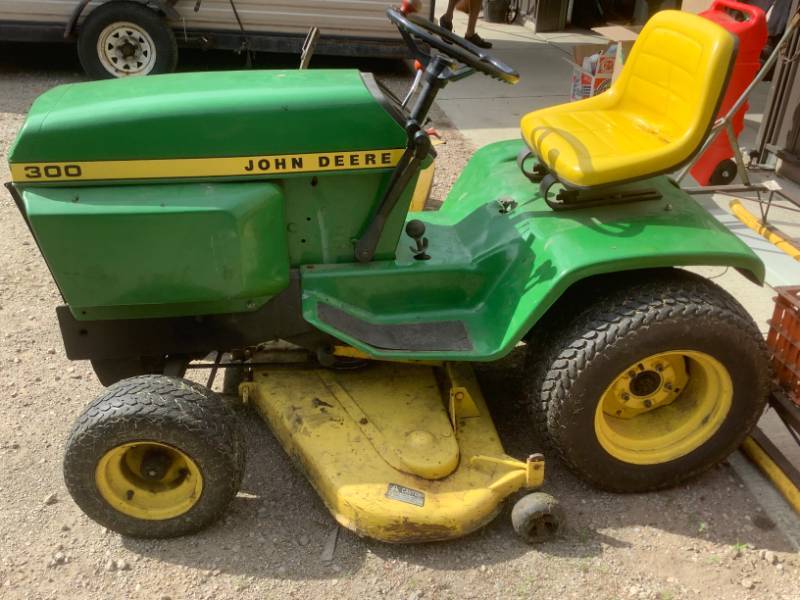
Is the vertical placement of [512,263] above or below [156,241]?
below

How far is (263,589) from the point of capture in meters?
2.43

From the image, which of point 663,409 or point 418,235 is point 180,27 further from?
point 663,409

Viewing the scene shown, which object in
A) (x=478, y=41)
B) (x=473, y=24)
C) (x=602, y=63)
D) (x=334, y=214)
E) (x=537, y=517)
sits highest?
(x=334, y=214)

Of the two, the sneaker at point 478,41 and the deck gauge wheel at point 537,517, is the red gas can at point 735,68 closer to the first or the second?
the deck gauge wheel at point 537,517

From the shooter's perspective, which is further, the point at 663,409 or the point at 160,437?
the point at 663,409

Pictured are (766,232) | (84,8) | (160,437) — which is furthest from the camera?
(84,8)

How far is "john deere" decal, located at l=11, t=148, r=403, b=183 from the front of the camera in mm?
2428

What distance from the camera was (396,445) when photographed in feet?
8.65

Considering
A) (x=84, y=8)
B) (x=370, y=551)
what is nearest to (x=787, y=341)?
(x=370, y=551)

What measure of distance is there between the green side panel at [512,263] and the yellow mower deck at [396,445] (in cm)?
25

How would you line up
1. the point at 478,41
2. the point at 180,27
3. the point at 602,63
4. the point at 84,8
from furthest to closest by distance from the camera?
1. the point at 478,41
2. the point at 180,27
3. the point at 84,8
4. the point at 602,63

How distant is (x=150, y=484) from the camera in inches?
101

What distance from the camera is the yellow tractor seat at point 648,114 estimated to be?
2656 mm

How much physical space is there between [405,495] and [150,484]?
0.79 meters
